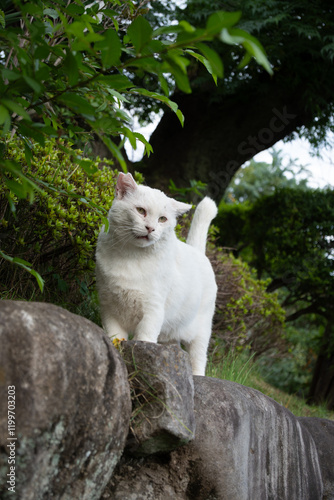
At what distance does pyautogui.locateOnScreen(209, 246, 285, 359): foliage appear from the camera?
5.07 m

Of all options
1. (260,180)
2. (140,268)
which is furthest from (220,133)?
(260,180)

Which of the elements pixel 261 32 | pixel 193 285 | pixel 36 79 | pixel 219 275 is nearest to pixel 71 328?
pixel 36 79

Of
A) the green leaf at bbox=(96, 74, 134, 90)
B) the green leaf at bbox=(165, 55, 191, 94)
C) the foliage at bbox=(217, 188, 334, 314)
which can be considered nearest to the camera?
→ the green leaf at bbox=(165, 55, 191, 94)

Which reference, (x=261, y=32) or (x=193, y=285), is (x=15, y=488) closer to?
(x=193, y=285)

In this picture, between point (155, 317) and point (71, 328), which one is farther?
point (155, 317)

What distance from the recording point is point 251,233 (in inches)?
335

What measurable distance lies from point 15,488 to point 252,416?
1444mm

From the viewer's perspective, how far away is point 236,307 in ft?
16.5

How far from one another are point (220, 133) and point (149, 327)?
205 inches

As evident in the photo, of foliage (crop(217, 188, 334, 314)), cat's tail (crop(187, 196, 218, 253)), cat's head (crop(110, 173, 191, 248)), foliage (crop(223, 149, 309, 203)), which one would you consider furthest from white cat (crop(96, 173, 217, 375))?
foliage (crop(223, 149, 309, 203))

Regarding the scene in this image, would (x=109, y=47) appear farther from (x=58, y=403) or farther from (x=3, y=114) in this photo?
(x=58, y=403)

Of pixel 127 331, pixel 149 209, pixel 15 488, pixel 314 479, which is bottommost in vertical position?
pixel 314 479

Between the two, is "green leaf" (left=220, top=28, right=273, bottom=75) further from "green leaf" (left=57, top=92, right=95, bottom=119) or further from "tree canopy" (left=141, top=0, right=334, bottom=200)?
"tree canopy" (left=141, top=0, right=334, bottom=200)

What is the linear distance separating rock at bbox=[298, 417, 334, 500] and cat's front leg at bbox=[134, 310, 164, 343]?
4.49 feet
